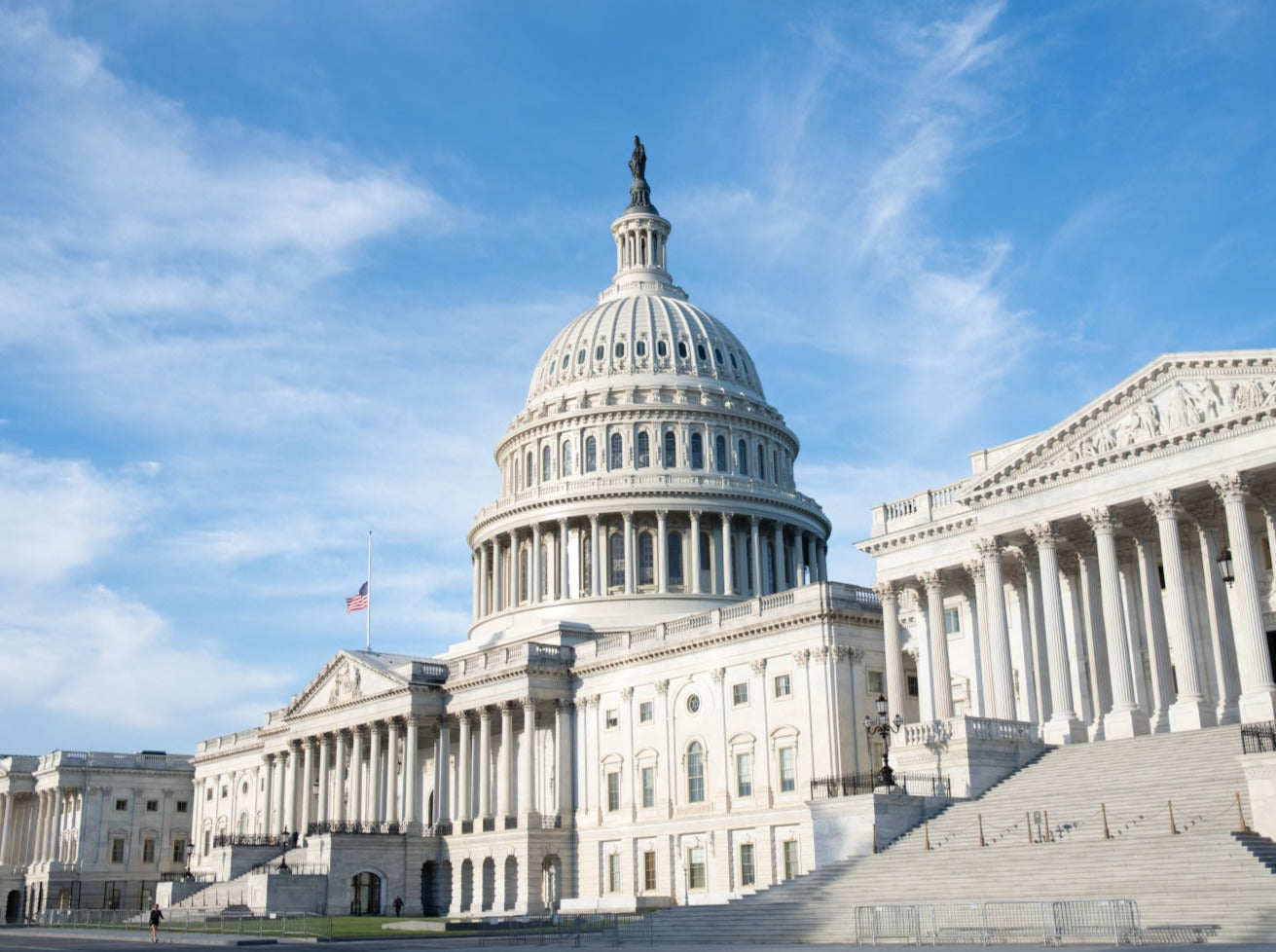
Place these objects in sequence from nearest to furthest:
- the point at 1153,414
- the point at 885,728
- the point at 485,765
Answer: the point at 885,728 < the point at 1153,414 < the point at 485,765

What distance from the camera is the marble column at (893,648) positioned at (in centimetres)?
6412

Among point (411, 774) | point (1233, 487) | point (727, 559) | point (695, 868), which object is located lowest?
point (695, 868)

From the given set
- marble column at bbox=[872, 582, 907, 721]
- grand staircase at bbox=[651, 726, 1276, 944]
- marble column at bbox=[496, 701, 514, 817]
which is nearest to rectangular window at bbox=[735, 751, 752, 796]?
marble column at bbox=[872, 582, 907, 721]

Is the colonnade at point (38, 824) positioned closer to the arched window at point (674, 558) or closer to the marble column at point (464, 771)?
the marble column at point (464, 771)

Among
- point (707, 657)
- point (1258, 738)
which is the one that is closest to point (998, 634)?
point (1258, 738)

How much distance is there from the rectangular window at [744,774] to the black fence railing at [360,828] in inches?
1012

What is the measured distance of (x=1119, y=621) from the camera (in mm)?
55906

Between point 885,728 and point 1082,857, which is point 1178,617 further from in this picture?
point 1082,857

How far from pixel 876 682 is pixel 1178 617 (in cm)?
2148

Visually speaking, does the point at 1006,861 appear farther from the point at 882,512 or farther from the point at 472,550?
the point at 472,550

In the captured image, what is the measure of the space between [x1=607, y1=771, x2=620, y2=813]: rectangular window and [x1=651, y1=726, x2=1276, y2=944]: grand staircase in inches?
1324

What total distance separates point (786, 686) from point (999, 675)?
1636 centimetres

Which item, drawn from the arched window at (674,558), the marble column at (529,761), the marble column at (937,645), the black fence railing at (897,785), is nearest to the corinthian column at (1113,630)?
the black fence railing at (897,785)

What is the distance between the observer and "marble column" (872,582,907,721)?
2525 inches
